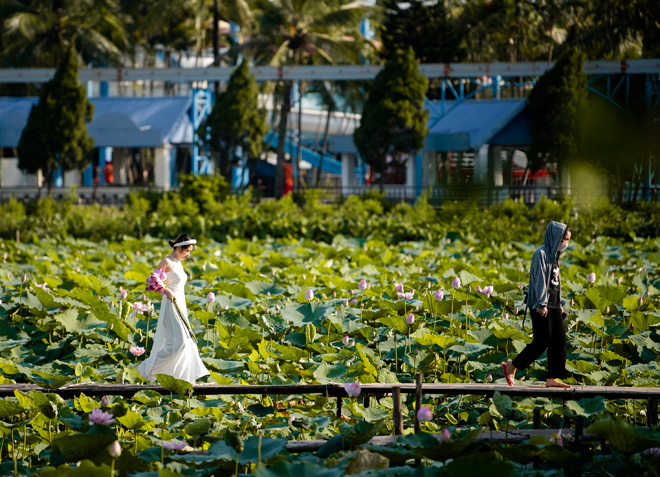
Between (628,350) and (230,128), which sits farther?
(230,128)

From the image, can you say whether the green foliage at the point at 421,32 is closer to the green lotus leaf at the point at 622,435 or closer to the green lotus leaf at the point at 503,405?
the green lotus leaf at the point at 503,405

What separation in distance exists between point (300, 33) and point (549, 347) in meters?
24.2

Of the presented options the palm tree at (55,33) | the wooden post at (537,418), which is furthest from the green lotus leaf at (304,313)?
the palm tree at (55,33)

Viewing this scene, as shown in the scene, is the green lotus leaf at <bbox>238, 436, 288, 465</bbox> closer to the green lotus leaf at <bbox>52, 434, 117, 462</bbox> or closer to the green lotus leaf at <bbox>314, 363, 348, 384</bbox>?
the green lotus leaf at <bbox>52, 434, 117, 462</bbox>

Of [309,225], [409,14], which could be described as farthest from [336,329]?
[409,14]

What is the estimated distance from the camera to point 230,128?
2130 centimetres

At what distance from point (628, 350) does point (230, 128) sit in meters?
16.7

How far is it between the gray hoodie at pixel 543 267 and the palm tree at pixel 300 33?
72.0ft

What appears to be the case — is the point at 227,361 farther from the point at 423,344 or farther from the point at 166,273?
the point at 423,344

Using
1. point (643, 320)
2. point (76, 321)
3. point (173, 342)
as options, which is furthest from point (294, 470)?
point (643, 320)

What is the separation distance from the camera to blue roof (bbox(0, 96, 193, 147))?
2348 cm

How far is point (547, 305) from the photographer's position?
15.8ft

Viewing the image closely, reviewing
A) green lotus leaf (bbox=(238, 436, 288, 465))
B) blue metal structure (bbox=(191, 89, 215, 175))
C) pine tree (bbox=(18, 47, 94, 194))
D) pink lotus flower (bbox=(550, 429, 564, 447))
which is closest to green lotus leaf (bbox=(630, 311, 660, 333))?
pink lotus flower (bbox=(550, 429, 564, 447))

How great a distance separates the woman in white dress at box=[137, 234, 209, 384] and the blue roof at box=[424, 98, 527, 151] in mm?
15042
